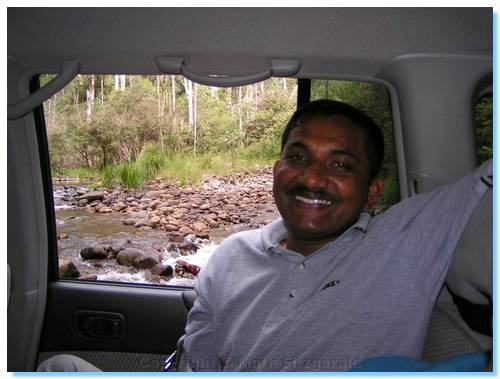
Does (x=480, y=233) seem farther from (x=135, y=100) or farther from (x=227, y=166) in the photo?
(x=135, y=100)

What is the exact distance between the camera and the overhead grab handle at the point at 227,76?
1078mm

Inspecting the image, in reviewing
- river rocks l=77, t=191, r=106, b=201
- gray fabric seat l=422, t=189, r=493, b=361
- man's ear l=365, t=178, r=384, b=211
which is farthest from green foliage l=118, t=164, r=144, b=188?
gray fabric seat l=422, t=189, r=493, b=361

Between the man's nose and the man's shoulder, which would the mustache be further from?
the man's shoulder

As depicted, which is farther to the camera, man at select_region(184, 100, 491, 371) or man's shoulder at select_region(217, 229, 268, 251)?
man's shoulder at select_region(217, 229, 268, 251)

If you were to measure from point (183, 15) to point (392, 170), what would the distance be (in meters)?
0.78

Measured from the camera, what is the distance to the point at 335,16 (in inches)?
39.2

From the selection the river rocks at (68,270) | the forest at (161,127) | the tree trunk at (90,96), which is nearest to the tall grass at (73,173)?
the forest at (161,127)

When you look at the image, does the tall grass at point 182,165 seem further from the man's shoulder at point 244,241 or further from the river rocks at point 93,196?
the man's shoulder at point 244,241

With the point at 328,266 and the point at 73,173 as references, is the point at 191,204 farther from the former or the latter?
the point at 328,266

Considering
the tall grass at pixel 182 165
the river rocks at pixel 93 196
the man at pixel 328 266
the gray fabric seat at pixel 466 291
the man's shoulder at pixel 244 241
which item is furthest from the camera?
the river rocks at pixel 93 196

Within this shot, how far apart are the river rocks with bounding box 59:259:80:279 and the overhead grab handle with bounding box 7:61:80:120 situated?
844 mm

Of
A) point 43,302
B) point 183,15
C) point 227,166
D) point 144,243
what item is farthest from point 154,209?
point 183,15

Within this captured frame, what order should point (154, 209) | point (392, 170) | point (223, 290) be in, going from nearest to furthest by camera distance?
point (223, 290) → point (392, 170) → point (154, 209)

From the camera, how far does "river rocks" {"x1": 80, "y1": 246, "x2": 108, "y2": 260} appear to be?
1.79 metres
